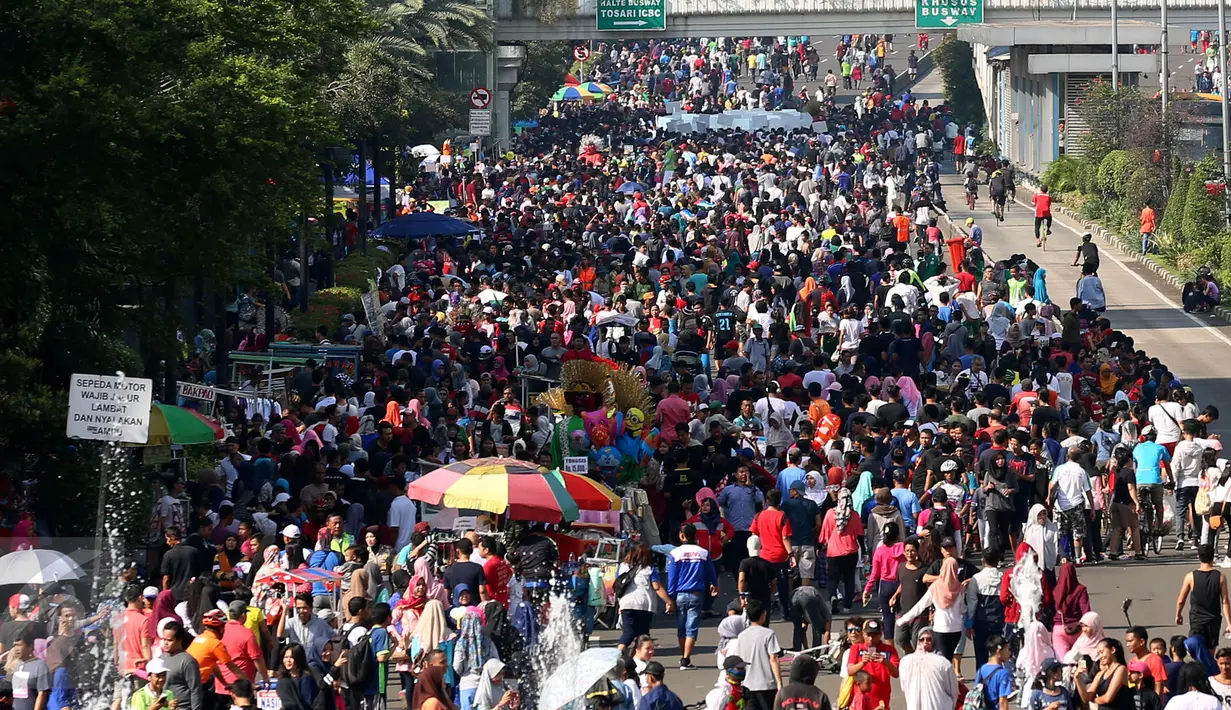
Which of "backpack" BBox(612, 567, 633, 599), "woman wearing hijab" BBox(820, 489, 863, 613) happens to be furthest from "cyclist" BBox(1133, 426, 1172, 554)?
"backpack" BBox(612, 567, 633, 599)

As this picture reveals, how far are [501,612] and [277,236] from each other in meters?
8.40

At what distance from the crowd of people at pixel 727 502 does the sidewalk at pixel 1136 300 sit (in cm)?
203

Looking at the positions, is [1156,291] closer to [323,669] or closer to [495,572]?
[495,572]

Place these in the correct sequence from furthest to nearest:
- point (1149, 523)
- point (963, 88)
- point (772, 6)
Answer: point (963, 88)
point (772, 6)
point (1149, 523)

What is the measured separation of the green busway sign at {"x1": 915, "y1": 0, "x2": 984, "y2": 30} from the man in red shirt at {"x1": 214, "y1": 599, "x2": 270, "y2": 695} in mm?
48996

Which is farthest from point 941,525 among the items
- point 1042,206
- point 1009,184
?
point 1009,184

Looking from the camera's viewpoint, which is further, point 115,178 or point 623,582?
point 115,178

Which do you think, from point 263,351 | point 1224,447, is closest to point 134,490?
point 263,351

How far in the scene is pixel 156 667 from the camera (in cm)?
1392

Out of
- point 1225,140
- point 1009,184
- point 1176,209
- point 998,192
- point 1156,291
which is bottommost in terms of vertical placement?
point 1156,291

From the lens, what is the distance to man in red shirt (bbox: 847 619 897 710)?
13781mm

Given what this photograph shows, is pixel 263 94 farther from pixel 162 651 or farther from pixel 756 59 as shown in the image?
pixel 756 59

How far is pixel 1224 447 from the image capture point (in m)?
25.2

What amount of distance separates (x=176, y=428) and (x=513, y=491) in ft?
11.3
